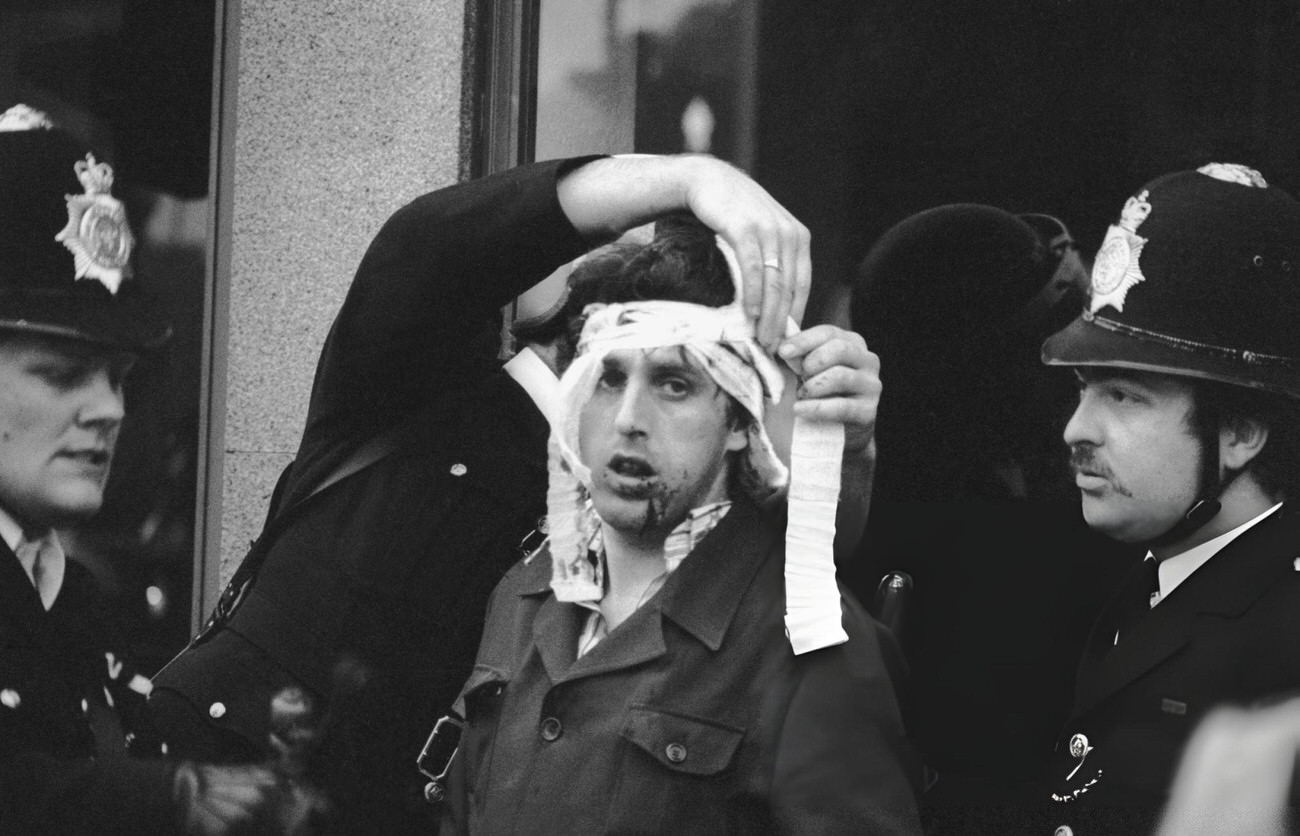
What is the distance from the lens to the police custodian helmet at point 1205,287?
3076 mm

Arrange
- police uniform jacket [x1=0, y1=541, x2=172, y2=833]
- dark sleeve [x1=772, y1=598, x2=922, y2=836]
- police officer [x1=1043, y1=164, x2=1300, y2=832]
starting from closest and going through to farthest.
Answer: dark sleeve [x1=772, y1=598, x2=922, y2=836] < police officer [x1=1043, y1=164, x2=1300, y2=832] < police uniform jacket [x1=0, y1=541, x2=172, y2=833]

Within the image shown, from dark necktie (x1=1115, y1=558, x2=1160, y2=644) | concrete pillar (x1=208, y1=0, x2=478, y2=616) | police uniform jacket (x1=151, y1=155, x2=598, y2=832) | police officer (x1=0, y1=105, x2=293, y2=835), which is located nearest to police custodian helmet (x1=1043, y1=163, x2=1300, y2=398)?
dark necktie (x1=1115, y1=558, x2=1160, y2=644)

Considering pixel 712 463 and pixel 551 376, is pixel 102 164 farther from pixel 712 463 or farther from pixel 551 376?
pixel 712 463

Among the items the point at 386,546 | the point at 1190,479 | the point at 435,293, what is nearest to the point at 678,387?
the point at 435,293

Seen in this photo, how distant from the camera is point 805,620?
121 inches

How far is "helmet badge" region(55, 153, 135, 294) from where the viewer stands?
3.93m

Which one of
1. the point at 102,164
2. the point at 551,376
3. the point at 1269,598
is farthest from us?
the point at 102,164

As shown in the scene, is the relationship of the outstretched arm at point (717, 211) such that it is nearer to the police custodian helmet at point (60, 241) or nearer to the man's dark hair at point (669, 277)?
the man's dark hair at point (669, 277)

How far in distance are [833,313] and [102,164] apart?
6.34 feet

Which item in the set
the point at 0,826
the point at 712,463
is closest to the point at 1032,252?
the point at 712,463

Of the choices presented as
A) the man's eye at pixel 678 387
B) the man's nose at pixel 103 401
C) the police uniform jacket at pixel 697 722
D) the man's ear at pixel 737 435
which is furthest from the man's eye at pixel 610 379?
the man's nose at pixel 103 401

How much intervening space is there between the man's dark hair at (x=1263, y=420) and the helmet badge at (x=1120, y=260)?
27cm

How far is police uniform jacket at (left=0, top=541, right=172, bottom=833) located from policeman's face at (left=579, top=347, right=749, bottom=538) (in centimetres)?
149

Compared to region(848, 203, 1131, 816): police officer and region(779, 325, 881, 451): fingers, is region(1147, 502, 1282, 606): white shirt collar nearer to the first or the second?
region(848, 203, 1131, 816): police officer
